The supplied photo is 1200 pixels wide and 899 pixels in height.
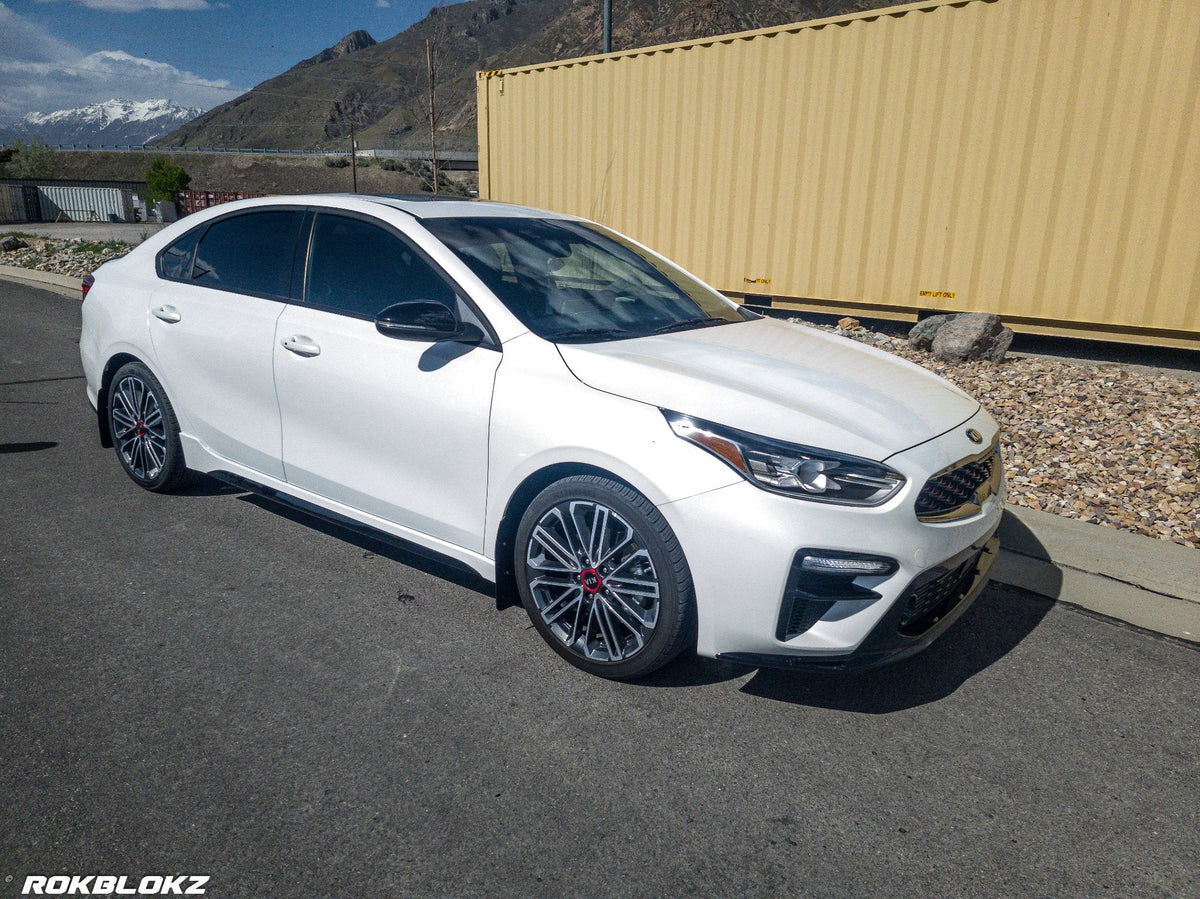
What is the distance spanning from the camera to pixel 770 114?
930cm

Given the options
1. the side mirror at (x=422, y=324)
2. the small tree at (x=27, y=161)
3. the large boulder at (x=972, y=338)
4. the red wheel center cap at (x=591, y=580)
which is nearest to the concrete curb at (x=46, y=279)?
the large boulder at (x=972, y=338)

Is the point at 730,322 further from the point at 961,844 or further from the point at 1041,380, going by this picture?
the point at 1041,380

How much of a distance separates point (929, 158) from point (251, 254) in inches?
257

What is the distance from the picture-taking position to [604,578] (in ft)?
10.0

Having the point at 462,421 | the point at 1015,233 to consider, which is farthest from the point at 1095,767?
the point at 1015,233

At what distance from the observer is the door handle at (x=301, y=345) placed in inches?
150

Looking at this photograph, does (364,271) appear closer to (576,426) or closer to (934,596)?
(576,426)

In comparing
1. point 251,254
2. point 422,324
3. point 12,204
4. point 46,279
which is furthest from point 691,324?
point 12,204

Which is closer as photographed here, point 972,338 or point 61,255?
point 972,338

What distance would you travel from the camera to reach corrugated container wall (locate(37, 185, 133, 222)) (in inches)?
2205

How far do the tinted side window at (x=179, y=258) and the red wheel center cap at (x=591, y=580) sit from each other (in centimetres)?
288

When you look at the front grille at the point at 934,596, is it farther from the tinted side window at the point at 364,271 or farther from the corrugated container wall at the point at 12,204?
the corrugated container wall at the point at 12,204

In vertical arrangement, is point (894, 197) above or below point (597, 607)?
above

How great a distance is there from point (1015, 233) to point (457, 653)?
6.86 meters
